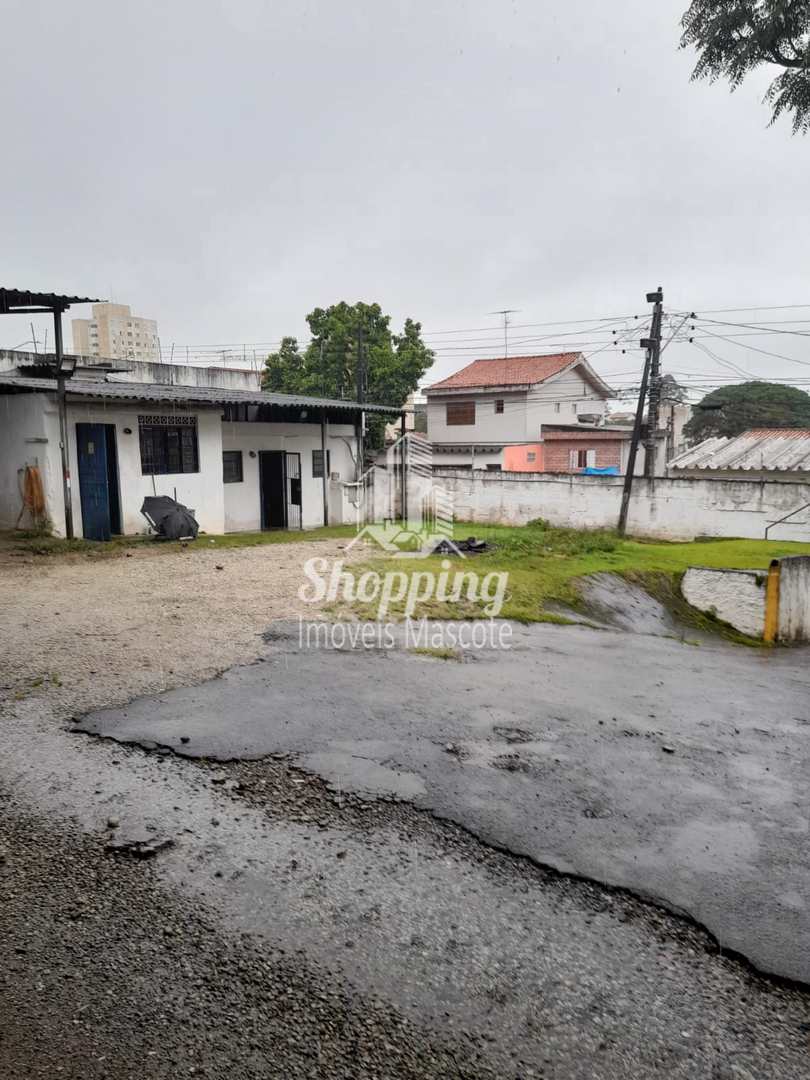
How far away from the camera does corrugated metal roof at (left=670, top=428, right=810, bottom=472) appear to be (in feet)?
71.7

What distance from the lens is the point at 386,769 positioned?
16.2 ft

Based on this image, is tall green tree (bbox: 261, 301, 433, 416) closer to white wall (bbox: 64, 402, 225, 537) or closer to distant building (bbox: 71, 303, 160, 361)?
distant building (bbox: 71, 303, 160, 361)

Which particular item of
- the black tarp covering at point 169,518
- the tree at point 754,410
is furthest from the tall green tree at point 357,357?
the tree at point 754,410

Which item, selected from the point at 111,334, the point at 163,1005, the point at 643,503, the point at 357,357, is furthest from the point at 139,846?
the point at 111,334

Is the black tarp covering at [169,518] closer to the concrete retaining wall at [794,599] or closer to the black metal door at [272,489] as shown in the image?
the black metal door at [272,489]

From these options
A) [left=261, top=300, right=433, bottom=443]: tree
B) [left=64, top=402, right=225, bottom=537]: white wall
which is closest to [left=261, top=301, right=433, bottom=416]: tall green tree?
[left=261, top=300, right=433, bottom=443]: tree

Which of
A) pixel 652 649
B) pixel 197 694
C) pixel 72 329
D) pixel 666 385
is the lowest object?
pixel 652 649

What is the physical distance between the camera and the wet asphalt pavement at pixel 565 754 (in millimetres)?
3900

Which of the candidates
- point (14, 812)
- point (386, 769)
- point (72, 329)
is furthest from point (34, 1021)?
point (72, 329)

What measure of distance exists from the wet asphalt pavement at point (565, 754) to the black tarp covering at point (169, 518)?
774 centimetres

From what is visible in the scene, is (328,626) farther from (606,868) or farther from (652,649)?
(606,868)

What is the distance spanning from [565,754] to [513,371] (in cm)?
2901

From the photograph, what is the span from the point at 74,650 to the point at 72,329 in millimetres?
39362

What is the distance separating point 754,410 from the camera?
1761 inches
